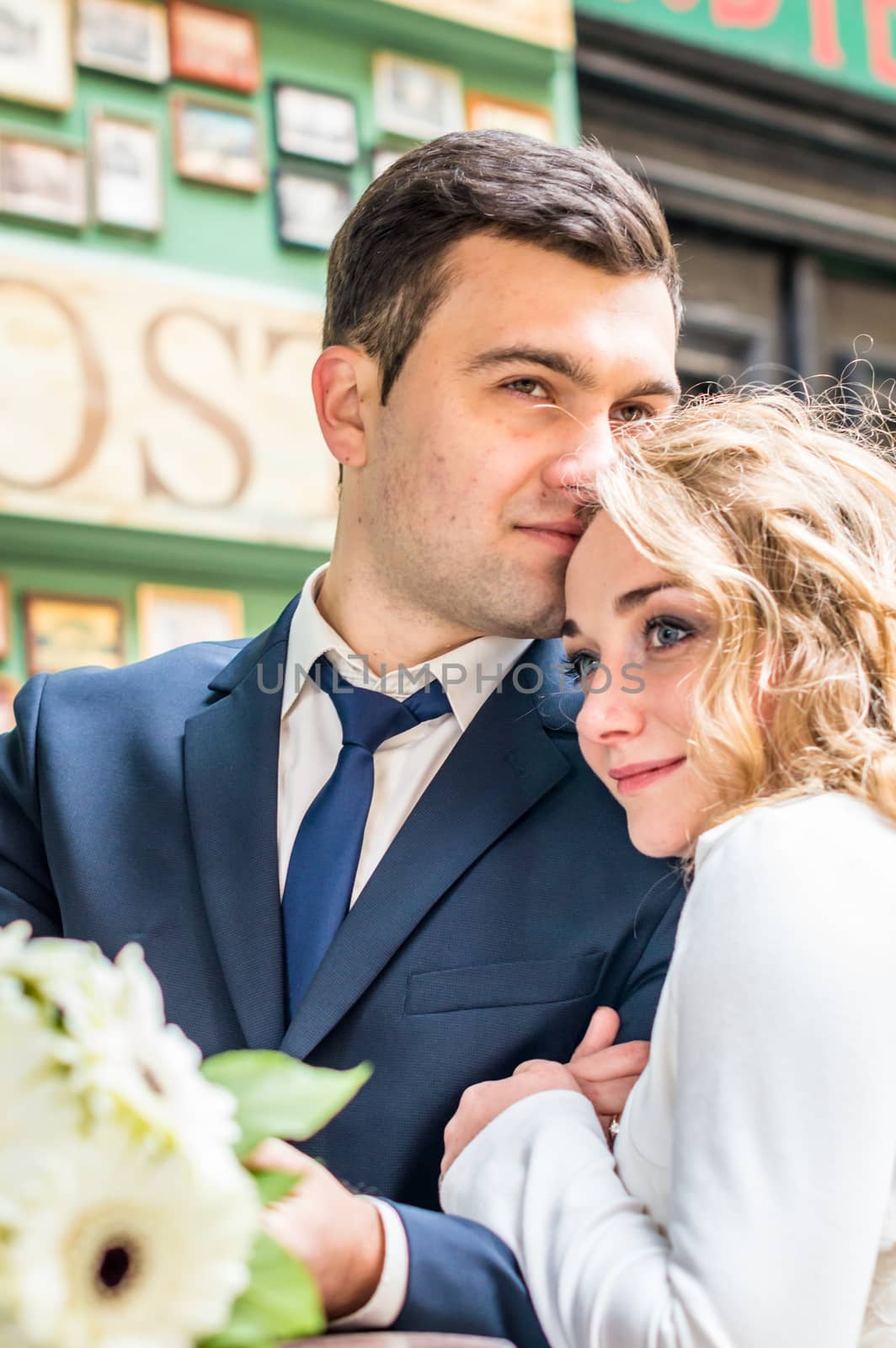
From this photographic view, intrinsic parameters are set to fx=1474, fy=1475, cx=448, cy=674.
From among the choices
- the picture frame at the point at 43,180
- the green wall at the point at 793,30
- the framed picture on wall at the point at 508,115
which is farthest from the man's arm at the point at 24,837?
the green wall at the point at 793,30

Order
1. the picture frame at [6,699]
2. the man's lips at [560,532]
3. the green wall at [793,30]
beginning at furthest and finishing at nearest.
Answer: the green wall at [793,30] < the picture frame at [6,699] < the man's lips at [560,532]

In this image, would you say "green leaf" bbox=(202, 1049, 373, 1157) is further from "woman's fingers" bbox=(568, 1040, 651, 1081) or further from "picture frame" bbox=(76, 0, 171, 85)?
"picture frame" bbox=(76, 0, 171, 85)

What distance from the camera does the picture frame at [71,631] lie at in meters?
2.56

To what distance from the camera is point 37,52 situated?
2574 millimetres

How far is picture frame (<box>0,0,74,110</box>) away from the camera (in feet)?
8.32

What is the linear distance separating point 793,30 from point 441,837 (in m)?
2.95

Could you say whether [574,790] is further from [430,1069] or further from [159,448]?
[159,448]

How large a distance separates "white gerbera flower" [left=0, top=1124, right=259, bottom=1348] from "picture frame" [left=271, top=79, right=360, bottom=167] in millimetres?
2557

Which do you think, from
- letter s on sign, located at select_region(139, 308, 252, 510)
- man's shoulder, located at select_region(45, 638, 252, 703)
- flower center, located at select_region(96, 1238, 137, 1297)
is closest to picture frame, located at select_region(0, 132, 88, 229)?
letter s on sign, located at select_region(139, 308, 252, 510)

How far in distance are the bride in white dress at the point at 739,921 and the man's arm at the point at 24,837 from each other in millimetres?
558

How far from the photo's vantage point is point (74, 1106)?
61cm

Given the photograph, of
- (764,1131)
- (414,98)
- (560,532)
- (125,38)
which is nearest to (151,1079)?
(764,1131)

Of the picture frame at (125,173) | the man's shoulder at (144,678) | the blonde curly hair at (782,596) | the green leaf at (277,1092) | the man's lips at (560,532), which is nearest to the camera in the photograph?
the green leaf at (277,1092)

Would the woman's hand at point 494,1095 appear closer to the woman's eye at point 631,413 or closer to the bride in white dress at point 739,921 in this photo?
the bride in white dress at point 739,921
